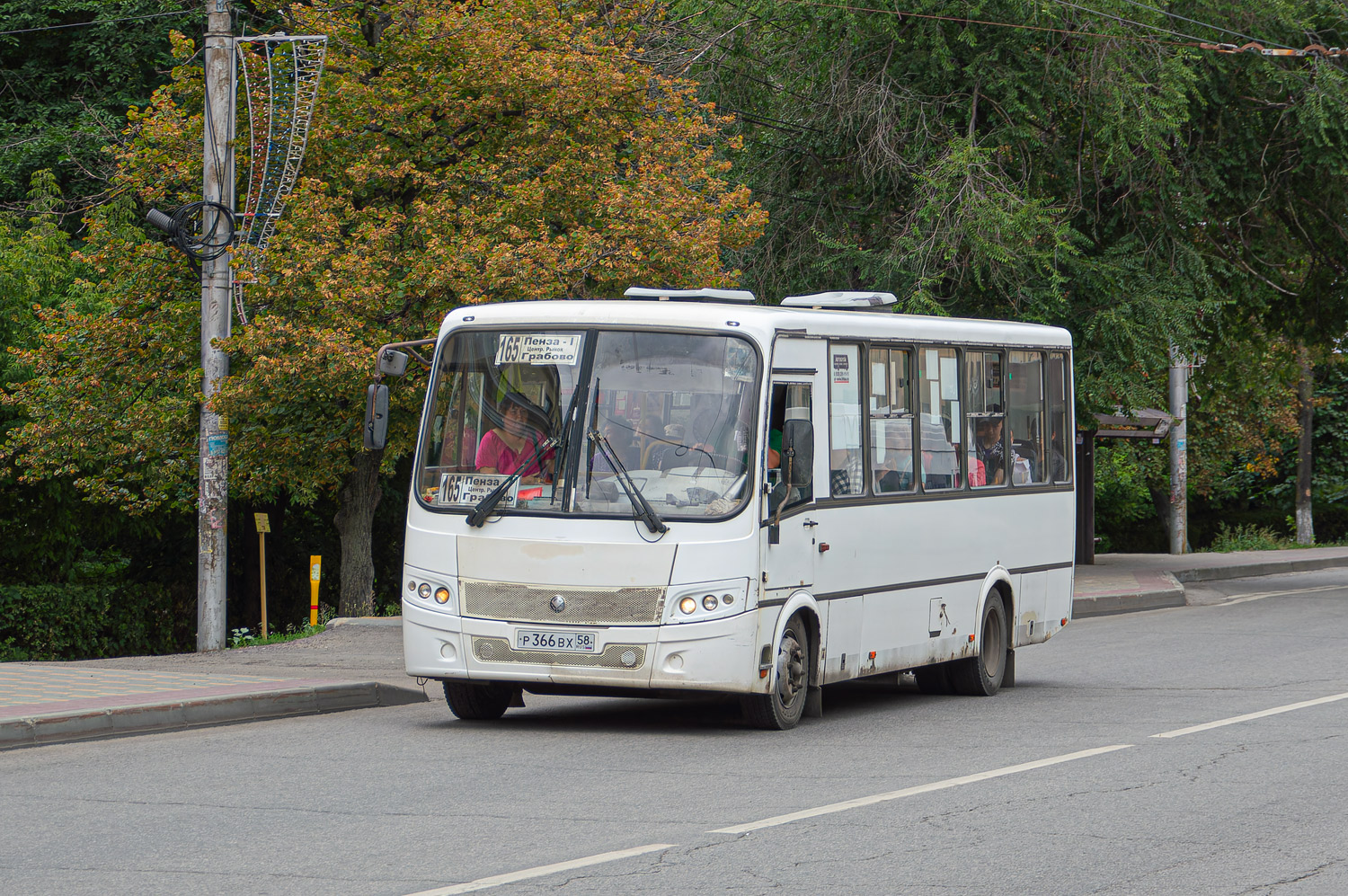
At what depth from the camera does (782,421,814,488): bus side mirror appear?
36.7ft

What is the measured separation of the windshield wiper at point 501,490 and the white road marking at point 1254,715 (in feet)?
14.3

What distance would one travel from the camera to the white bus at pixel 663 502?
10.9m

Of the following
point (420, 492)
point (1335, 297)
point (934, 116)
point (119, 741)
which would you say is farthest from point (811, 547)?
point (1335, 297)

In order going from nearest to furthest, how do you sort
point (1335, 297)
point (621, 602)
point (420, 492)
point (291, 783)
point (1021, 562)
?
1. point (291, 783)
2. point (621, 602)
3. point (420, 492)
4. point (1021, 562)
5. point (1335, 297)

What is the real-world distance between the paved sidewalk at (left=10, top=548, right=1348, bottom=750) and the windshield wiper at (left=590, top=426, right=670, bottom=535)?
331 cm

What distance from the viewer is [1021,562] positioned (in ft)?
48.5

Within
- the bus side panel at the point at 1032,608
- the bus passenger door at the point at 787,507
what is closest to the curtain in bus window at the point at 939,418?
the bus passenger door at the point at 787,507

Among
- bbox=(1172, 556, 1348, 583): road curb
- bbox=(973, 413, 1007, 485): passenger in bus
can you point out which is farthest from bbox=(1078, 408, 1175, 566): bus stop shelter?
bbox=(973, 413, 1007, 485): passenger in bus

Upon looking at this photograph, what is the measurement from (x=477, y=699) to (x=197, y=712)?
75.2 inches

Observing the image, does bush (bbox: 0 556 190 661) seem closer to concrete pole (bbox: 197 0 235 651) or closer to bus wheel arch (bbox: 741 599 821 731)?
concrete pole (bbox: 197 0 235 651)

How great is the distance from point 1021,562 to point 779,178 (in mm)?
12689

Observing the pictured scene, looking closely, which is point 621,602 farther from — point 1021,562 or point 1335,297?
point 1335,297

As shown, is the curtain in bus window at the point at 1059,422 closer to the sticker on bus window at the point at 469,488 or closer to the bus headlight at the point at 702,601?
the bus headlight at the point at 702,601

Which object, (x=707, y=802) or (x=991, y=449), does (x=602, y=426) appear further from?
(x=991, y=449)
